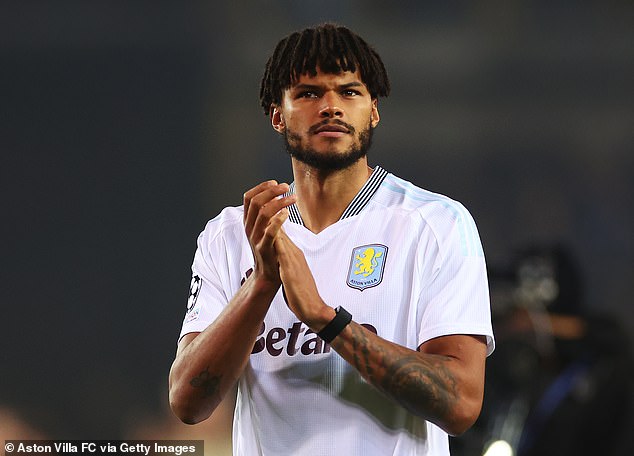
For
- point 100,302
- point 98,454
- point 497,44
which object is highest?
point 497,44

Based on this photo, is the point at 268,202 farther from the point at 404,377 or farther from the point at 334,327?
the point at 404,377

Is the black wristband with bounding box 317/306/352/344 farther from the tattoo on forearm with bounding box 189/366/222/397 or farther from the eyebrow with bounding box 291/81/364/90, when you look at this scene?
the eyebrow with bounding box 291/81/364/90

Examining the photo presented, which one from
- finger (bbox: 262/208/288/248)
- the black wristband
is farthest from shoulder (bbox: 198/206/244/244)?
the black wristband

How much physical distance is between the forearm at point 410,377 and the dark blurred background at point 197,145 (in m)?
2.31

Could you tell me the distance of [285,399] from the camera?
1.76 meters

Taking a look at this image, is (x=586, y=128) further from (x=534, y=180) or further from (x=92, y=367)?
(x=92, y=367)

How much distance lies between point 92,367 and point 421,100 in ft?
6.01

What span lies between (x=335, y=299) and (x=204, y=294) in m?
0.30

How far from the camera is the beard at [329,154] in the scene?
1830mm

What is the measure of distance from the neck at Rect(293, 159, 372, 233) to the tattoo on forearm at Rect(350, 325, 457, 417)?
1.25 ft

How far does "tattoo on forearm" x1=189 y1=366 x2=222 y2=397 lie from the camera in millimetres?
1712

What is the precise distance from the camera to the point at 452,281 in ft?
5.71

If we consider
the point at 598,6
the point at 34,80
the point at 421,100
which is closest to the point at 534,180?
the point at 421,100

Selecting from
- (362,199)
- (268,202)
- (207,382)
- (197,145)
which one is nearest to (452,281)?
(362,199)
